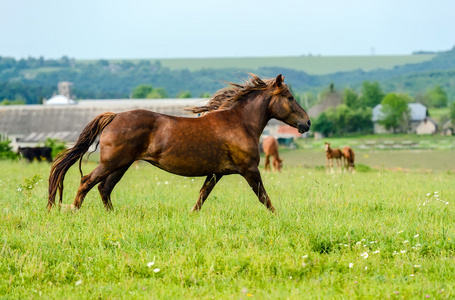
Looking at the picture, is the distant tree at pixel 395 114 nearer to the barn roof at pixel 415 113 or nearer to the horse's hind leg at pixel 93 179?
the barn roof at pixel 415 113

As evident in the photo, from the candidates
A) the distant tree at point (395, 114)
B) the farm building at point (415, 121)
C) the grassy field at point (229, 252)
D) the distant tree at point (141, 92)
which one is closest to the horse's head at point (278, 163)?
the grassy field at point (229, 252)

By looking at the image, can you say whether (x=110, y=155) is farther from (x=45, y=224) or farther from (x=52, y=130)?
(x=52, y=130)

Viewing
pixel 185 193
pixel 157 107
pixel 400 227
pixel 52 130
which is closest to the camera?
pixel 400 227

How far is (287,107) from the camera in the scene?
375 inches

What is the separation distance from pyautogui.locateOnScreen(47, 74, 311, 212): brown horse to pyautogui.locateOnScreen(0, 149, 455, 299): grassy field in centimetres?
55

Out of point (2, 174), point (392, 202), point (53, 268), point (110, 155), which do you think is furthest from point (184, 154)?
point (2, 174)

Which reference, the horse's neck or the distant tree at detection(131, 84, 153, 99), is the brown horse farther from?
the distant tree at detection(131, 84, 153, 99)

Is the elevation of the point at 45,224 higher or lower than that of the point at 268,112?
lower

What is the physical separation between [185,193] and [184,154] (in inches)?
118

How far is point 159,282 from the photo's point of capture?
619cm

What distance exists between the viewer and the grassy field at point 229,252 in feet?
19.6

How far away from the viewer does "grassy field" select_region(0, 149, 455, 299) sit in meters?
5.98

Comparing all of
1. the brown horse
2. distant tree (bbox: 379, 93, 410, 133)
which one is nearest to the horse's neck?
the brown horse

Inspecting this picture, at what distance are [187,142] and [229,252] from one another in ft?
8.17
